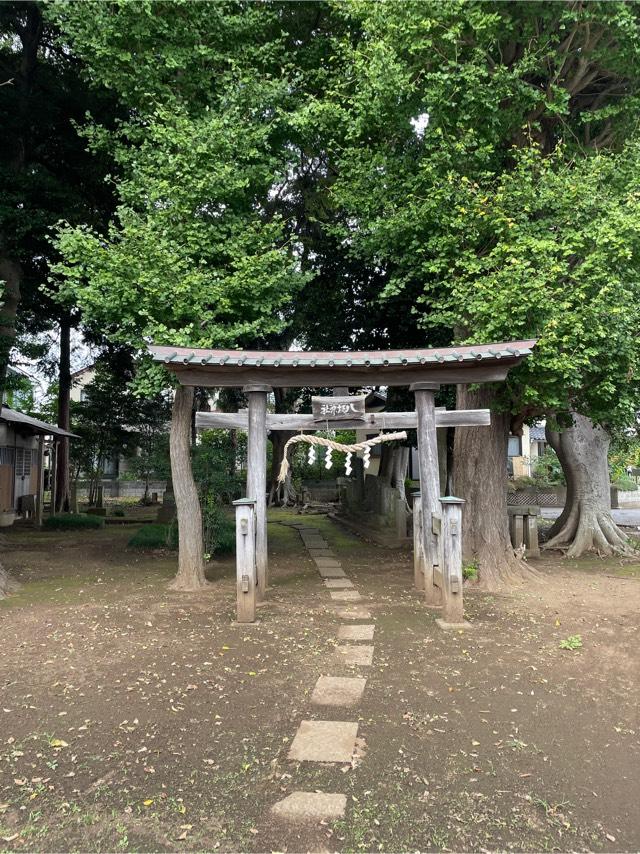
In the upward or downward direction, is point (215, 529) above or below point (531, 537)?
above

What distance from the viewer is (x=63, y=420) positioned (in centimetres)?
1958

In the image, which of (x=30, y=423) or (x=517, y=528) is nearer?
(x=517, y=528)

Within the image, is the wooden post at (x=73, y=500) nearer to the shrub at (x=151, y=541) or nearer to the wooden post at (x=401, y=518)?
the shrub at (x=151, y=541)

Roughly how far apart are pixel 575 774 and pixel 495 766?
0.49 meters

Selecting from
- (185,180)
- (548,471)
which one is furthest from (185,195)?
(548,471)

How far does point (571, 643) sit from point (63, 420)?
18.5m

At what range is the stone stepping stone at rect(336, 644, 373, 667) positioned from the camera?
5316 millimetres

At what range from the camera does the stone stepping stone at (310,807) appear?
2.95 metres

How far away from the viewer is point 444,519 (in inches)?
266

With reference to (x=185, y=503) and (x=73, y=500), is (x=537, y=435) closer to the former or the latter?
(x=73, y=500)

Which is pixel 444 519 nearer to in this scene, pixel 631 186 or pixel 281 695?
pixel 281 695

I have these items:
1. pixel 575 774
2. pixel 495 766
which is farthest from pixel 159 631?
pixel 575 774

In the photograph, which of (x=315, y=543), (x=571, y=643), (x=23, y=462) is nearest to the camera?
(x=571, y=643)

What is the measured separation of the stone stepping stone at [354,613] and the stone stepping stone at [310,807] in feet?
12.4
